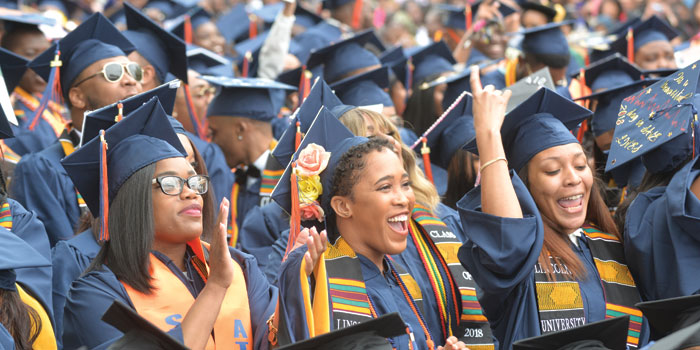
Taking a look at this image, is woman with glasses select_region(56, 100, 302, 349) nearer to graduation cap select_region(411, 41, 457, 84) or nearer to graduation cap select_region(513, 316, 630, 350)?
graduation cap select_region(513, 316, 630, 350)

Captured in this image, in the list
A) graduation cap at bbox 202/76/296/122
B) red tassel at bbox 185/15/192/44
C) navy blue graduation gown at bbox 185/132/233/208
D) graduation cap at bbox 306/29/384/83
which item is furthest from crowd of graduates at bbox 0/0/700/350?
red tassel at bbox 185/15/192/44

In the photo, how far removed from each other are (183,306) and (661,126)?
2277 millimetres

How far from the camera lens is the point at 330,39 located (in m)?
8.88

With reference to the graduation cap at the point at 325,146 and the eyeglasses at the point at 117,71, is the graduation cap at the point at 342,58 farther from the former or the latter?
the graduation cap at the point at 325,146

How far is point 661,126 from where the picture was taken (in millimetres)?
3861

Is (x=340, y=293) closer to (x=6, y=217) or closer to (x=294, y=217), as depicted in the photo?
(x=294, y=217)

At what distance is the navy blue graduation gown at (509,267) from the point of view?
3.38 metres

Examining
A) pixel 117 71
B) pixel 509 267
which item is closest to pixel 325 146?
pixel 509 267

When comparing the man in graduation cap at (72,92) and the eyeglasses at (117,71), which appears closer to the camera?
the man in graduation cap at (72,92)

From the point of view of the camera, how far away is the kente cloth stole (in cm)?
385

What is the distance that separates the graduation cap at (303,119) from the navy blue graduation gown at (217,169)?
1218 millimetres

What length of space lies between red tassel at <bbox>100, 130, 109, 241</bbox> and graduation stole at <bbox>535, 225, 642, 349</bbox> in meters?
1.81

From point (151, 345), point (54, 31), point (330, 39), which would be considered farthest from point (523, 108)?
point (330, 39)

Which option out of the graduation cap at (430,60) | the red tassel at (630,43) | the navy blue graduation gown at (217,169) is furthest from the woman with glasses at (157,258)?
the red tassel at (630,43)
